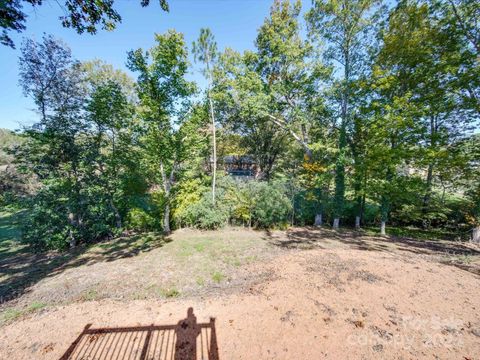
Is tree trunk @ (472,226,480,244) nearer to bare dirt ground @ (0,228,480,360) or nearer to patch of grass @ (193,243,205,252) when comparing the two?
bare dirt ground @ (0,228,480,360)

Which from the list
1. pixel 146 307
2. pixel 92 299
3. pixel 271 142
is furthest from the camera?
pixel 271 142

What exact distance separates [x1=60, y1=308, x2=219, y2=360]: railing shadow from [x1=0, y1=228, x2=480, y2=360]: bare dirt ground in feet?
0.09

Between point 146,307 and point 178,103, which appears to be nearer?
point 146,307

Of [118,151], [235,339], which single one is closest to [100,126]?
[118,151]

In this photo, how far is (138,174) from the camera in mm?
11781

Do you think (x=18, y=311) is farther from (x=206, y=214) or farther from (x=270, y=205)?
(x=270, y=205)

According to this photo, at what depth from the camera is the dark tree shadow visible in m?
5.52

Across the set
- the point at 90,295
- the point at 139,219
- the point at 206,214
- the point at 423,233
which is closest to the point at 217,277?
the point at 90,295

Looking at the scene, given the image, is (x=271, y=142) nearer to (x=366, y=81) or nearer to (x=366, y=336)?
(x=366, y=81)

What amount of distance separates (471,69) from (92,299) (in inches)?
595

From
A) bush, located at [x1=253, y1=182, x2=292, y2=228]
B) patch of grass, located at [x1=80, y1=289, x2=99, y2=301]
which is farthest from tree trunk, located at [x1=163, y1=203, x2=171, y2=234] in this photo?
patch of grass, located at [x1=80, y1=289, x2=99, y2=301]

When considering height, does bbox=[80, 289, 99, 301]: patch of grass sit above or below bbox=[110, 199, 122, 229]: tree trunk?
below

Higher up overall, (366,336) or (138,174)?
(138,174)

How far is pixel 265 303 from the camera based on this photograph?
13.6 ft
